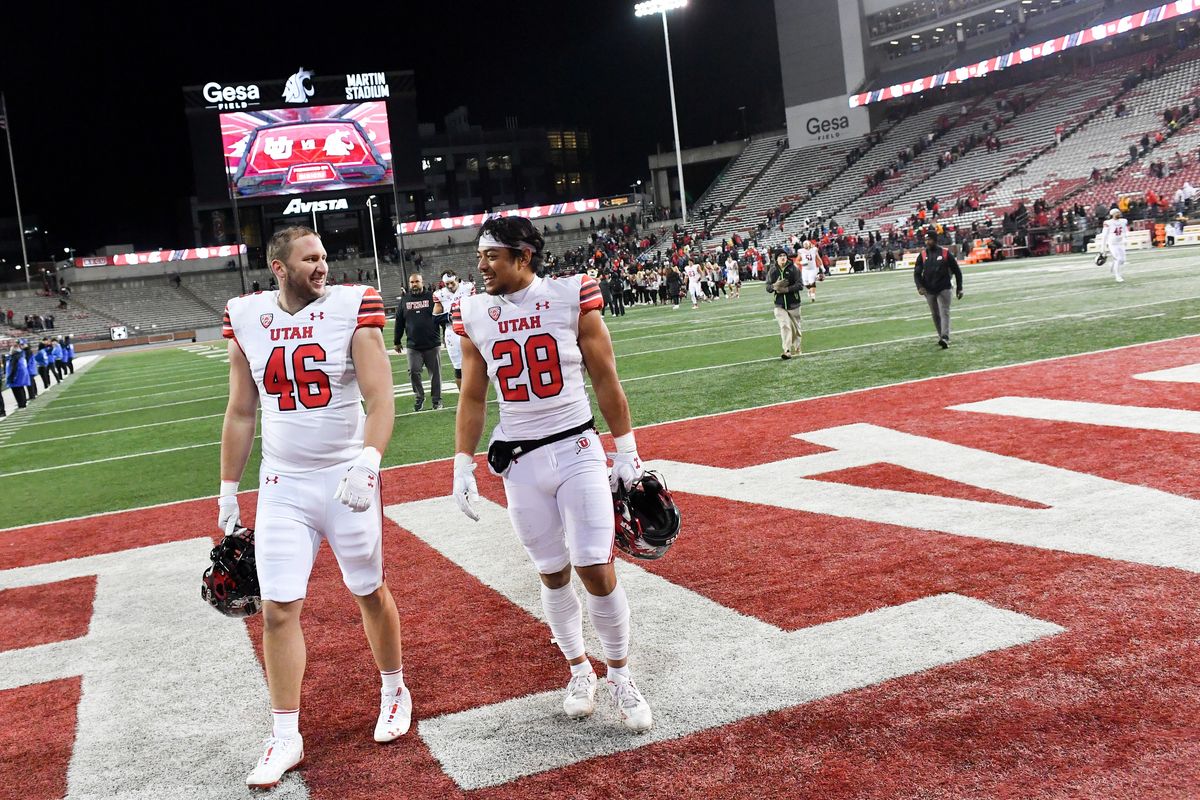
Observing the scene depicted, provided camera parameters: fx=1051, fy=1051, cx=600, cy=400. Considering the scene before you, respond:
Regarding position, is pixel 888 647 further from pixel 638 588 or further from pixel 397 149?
pixel 397 149

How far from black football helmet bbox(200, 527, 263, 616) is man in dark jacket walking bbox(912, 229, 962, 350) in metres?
11.7

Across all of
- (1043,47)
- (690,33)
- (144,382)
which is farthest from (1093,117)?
(144,382)

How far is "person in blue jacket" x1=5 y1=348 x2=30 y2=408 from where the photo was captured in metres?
22.6

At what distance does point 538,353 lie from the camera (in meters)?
4.14

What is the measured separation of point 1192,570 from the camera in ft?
16.3

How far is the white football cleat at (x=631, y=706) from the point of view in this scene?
3934 millimetres

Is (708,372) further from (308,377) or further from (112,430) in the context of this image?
(308,377)

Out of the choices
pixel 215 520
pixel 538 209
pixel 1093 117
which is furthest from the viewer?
pixel 538 209

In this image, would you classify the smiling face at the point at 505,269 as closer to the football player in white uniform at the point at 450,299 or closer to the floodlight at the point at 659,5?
the football player in white uniform at the point at 450,299

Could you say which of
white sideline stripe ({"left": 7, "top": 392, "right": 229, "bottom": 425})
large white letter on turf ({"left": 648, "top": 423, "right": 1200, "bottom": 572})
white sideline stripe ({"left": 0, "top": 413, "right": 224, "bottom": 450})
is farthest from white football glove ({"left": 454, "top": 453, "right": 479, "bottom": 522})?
white sideline stripe ({"left": 7, "top": 392, "right": 229, "bottom": 425})

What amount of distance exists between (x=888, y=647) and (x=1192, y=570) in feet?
5.49

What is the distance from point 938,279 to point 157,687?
1179 cm

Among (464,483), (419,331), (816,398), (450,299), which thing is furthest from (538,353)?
(450,299)

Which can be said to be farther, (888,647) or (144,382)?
(144,382)
